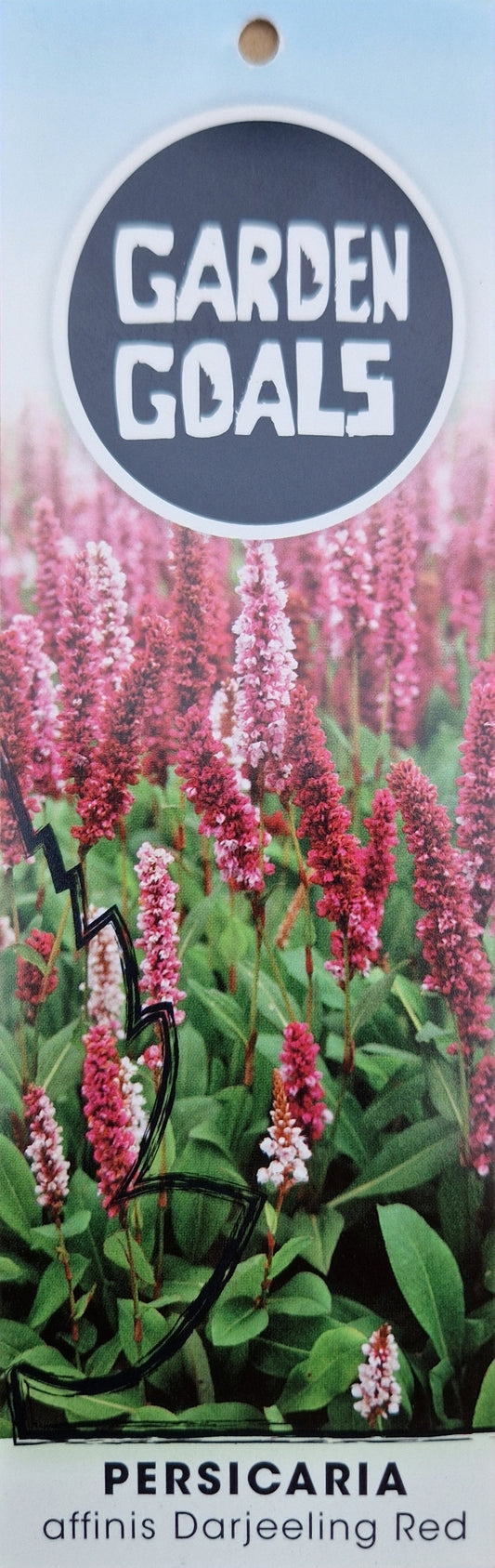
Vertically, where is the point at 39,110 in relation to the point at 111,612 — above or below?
above

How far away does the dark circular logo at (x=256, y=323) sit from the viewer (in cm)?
68

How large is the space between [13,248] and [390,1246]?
1.93 feet

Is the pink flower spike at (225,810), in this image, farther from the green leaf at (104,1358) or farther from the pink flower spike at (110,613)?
the green leaf at (104,1358)

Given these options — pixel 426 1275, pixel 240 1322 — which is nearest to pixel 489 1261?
pixel 426 1275

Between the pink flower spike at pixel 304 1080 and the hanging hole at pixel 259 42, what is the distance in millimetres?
527

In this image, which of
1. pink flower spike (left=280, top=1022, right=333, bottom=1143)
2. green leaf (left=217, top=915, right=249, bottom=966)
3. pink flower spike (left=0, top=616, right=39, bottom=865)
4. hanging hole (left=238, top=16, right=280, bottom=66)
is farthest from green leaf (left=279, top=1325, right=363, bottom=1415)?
hanging hole (left=238, top=16, right=280, bottom=66)

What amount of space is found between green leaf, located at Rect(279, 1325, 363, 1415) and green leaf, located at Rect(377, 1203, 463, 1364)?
0.13 ft

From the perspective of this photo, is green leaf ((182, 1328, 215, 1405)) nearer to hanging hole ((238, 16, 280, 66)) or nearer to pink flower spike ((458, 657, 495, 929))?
pink flower spike ((458, 657, 495, 929))

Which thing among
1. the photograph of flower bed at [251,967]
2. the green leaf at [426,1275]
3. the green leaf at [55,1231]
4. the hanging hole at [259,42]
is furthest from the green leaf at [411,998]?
the hanging hole at [259,42]

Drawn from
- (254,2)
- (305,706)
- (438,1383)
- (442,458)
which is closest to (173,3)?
(254,2)

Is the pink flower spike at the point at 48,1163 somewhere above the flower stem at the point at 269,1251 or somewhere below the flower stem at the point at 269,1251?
above

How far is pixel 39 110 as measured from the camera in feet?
2.21

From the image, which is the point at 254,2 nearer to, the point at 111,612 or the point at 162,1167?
the point at 111,612

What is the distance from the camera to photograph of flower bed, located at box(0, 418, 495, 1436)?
697 millimetres
